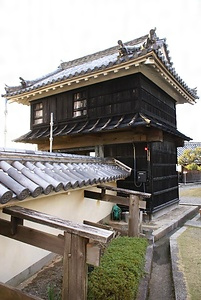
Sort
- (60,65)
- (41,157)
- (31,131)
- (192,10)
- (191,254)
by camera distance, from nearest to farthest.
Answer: (41,157) → (191,254) → (192,10) → (31,131) → (60,65)

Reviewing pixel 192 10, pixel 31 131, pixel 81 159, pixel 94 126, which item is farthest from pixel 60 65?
pixel 81 159

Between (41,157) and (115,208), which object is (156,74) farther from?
(41,157)

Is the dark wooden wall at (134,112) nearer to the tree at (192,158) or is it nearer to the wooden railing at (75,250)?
the wooden railing at (75,250)

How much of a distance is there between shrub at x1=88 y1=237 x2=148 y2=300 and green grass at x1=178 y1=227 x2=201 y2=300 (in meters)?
0.92

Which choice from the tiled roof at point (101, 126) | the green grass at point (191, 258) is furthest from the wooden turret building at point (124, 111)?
the green grass at point (191, 258)

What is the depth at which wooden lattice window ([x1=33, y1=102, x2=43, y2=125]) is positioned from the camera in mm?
10961

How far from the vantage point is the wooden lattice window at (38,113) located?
11.0 metres

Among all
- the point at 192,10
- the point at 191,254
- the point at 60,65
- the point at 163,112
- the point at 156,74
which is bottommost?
the point at 191,254

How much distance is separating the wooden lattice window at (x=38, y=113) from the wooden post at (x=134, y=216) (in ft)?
23.8

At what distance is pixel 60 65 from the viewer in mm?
14406

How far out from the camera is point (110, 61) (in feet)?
26.6

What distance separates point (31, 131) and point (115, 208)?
6.15 m

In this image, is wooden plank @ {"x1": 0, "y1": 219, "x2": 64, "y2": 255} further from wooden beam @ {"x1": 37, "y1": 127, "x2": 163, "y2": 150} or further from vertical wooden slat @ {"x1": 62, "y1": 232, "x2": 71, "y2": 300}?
wooden beam @ {"x1": 37, "y1": 127, "x2": 163, "y2": 150}

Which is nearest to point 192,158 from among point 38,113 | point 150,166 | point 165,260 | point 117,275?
point 150,166
